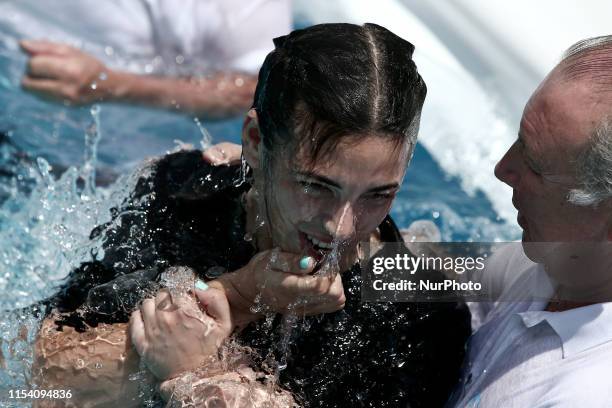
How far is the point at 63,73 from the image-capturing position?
371cm

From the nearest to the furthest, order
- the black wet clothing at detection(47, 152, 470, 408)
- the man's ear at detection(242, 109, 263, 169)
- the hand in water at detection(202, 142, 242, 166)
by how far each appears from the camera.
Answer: the man's ear at detection(242, 109, 263, 169)
the black wet clothing at detection(47, 152, 470, 408)
the hand in water at detection(202, 142, 242, 166)

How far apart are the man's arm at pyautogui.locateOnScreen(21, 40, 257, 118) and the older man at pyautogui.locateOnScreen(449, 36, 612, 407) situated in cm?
224

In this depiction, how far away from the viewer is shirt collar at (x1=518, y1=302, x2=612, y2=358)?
1.83 metres

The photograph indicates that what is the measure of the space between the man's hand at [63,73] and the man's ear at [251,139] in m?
2.02

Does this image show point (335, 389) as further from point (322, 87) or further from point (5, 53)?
point (5, 53)

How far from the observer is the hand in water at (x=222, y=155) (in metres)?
2.31

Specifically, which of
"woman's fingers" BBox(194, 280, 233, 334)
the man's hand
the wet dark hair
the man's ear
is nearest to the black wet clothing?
"woman's fingers" BBox(194, 280, 233, 334)

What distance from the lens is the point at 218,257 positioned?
6.96 ft

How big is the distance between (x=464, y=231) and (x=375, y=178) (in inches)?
79.7

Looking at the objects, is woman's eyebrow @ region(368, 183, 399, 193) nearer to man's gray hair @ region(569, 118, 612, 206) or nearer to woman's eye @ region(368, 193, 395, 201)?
woman's eye @ region(368, 193, 395, 201)

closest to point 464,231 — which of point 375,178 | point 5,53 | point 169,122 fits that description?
point 169,122

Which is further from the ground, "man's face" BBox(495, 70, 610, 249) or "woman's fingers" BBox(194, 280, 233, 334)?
"man's face" BBox(495, 70, 610, 249)

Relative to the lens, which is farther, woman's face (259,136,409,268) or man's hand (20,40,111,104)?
man's hand (20,40,111,104)

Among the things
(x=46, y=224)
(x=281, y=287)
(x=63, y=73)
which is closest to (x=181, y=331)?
(x=281, y=287)
